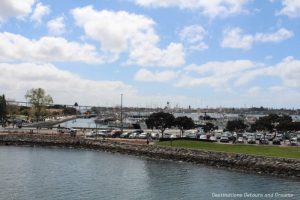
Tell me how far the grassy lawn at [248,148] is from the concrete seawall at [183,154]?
2.59m

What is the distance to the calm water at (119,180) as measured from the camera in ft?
132

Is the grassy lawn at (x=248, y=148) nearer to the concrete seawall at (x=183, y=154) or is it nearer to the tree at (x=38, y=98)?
the concrete seawall at (x=183, y=154)

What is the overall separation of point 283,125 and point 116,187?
175 feet

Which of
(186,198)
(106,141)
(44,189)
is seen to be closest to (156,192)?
(186,198)

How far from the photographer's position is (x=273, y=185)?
144ft

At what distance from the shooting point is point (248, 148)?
6238 centimetres

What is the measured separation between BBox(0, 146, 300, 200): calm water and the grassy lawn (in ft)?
22.6

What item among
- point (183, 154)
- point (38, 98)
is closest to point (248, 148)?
point (183, 154)

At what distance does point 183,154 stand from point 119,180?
17653 millimetres

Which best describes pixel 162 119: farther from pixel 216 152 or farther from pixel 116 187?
pixel 116 187

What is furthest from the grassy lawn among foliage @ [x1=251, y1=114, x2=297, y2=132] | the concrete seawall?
foliage @ [x1=251, y1=114, x2=297, y2=132]

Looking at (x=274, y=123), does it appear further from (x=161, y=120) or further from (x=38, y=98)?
(x=38, y=98)

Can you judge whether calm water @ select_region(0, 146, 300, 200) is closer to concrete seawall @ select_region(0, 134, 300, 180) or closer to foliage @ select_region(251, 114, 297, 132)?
concrete seawall @ select_region(0, 134, 300, 180)

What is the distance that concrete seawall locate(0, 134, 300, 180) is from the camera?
5056cm
